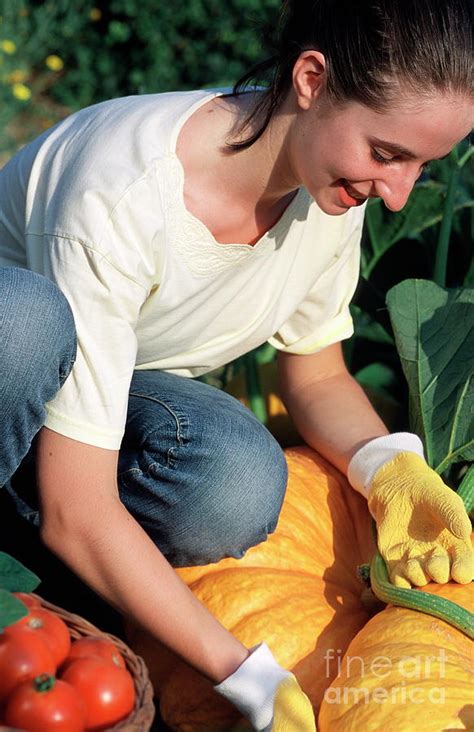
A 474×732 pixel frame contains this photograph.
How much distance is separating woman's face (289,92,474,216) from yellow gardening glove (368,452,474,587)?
0.48 m

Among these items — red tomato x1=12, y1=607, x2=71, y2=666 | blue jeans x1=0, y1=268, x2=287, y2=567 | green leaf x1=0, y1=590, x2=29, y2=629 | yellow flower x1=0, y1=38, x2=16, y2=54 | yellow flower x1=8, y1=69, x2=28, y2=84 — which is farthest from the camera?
yellow flower x1=8, y1=69, x2=28, y2=84

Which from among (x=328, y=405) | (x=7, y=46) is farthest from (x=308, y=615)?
(x=7, y=46)

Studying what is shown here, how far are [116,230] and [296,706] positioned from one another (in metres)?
0.72

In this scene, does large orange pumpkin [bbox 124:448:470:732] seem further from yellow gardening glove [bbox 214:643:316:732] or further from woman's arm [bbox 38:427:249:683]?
woman's arm [bbox 38:427:249:683]

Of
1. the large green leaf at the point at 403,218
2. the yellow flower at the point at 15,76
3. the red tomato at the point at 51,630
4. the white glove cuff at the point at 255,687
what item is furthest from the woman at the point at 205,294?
the yellow flower at the point at 15,76

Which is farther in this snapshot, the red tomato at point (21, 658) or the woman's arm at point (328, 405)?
the woman's arm at point (328, 405)

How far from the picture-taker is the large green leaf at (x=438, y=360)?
1943 mm

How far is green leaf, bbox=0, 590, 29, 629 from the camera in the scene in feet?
3.55

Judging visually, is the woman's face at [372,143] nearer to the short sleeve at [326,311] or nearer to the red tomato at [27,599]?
the short sleeve at [326,311]

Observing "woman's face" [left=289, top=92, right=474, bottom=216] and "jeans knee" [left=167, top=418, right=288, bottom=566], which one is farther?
"jeans knee" [left=167, top=418, right=288, bottom=566]

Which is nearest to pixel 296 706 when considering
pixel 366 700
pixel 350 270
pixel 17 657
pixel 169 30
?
pixel 366 700

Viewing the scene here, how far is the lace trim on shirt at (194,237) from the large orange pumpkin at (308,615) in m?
0.46

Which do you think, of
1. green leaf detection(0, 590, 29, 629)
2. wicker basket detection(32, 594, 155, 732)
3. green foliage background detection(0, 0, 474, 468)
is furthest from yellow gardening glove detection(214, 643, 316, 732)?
green foliage background detection(0, 0, 474, 468)

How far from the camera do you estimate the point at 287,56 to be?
5.35 ft
